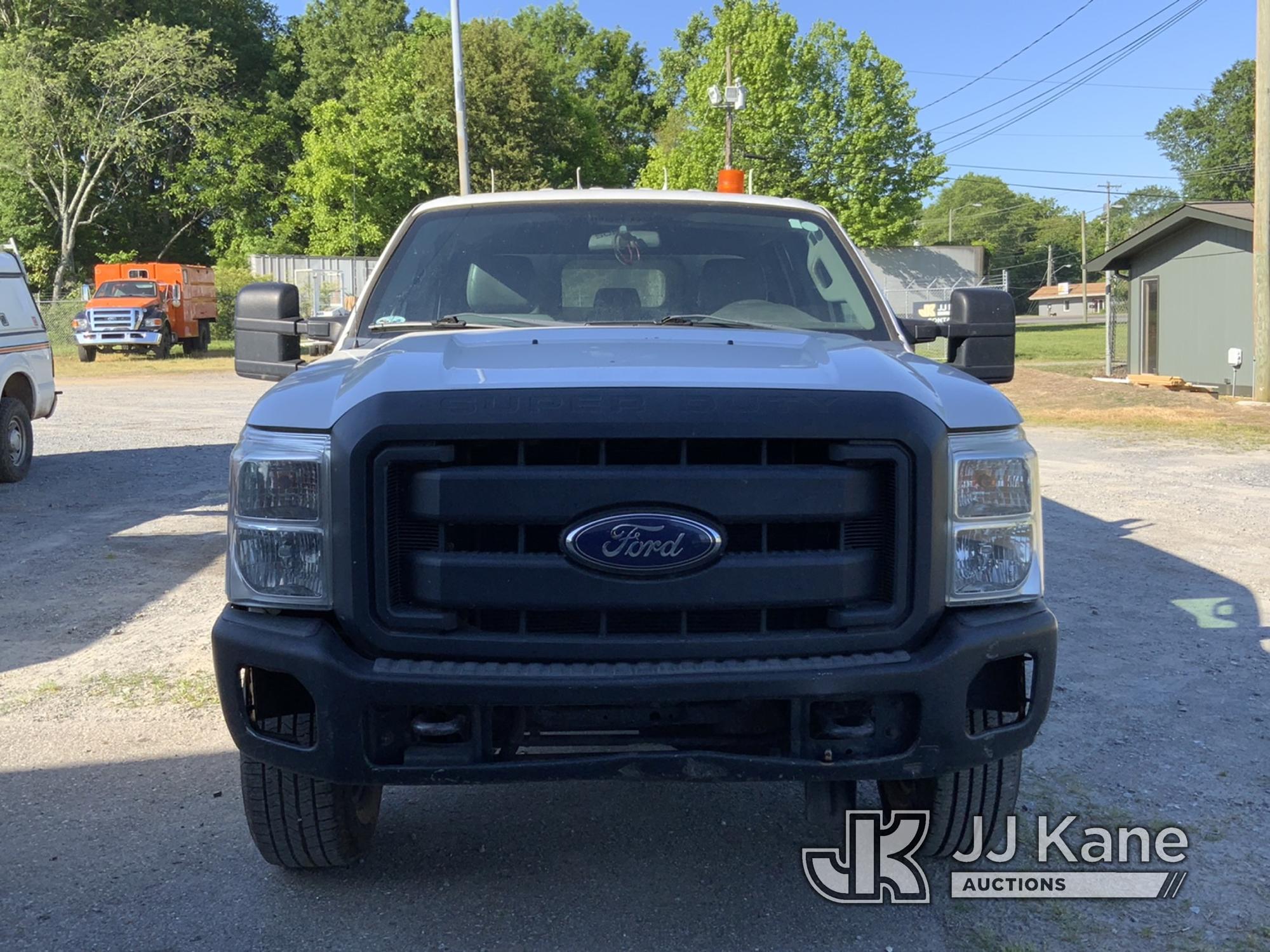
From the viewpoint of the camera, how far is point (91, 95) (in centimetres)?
4106

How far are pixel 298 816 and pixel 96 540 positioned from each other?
6.12 metres

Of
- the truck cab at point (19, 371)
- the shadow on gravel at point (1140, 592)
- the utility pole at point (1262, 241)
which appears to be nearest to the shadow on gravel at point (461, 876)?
the shadow on gravel at point (1140, 592)

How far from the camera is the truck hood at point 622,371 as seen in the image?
2.78 metres

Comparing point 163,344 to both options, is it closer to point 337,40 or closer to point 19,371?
point 19,371

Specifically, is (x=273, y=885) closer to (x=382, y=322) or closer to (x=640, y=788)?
(x=640, y=788)

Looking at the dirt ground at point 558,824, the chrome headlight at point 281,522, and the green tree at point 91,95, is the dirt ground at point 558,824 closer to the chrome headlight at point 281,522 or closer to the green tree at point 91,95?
the chrome headlight at point 281,522

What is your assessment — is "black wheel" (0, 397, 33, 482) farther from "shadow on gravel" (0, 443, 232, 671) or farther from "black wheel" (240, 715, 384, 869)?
"black wheel" (240, 715, 384, 869)

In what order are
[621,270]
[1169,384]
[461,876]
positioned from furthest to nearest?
[1169,384]
[621,270]
[461,876]

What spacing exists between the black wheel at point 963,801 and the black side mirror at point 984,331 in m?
1.39

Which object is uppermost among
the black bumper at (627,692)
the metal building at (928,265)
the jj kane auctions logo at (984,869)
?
the metal building at (928,265)

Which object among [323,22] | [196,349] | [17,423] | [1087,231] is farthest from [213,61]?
[1087,231]

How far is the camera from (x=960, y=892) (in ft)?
10.7

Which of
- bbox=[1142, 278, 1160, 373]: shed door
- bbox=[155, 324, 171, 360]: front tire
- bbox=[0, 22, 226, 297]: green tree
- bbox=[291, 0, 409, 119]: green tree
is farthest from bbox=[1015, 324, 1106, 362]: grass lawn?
bbox=[291, 0, 409, 119]: green tree

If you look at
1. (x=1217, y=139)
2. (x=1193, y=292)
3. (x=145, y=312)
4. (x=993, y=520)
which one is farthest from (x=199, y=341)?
(x=1217, y=139)
